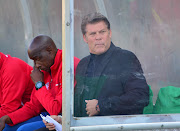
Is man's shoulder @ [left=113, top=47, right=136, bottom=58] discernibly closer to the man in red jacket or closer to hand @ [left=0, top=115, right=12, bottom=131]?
the man in red jacket

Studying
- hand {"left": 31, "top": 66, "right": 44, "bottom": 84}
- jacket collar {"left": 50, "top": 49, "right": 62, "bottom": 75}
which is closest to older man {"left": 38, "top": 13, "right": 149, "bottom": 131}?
jacket collar {"left": 50, "top": 49, "right": 62, "bottom": 75}

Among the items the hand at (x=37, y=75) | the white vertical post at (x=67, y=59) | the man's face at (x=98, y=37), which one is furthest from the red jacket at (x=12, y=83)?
the man's face at (x=98, y=37)

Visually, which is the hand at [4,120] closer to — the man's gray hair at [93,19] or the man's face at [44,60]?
the man's face at [44,60]

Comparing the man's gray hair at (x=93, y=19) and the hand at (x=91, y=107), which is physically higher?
the man's gray hair at (x=93, y=19)

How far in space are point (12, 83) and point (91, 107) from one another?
1284 mm

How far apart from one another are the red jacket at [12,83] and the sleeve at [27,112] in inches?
Answer: 3.4

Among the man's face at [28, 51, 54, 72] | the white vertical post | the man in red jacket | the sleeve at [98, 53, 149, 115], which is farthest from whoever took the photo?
the man's face at [28, 51, 54, 72]

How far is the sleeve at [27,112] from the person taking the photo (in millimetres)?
2705

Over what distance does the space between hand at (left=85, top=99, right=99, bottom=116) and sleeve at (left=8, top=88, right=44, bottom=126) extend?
112 centimetres

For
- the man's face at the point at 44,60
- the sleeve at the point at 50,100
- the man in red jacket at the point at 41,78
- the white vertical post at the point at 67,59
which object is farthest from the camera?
the man's face at the point at 44,60

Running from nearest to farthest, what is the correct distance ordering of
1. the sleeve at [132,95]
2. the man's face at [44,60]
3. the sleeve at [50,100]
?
the sleeve at [132,95], the sleeve at [50,100], the man's face at [44,60]

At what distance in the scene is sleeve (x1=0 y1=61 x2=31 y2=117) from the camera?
2764mm

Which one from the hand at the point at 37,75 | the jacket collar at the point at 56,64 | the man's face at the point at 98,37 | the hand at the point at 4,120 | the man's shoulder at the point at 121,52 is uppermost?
the man's face at the point at 98,37

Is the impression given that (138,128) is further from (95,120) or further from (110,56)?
Answer: (110,56)
